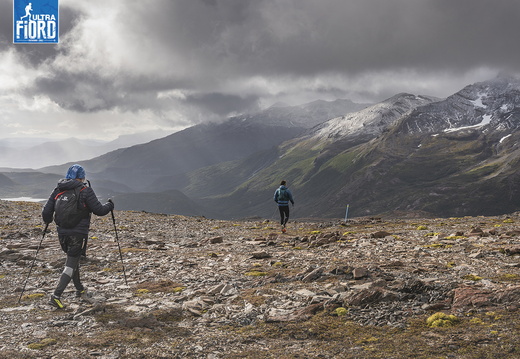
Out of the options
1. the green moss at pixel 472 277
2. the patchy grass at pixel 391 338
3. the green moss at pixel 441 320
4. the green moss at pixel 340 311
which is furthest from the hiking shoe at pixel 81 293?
the green moss at pixel 472 277

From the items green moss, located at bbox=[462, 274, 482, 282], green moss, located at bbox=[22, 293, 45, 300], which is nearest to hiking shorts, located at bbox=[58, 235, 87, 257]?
green moss, located at bbox=[22, 293, 45, 300]

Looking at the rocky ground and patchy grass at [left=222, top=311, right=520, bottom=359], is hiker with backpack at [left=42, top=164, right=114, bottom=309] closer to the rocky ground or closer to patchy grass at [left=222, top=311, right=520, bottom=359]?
the rocky ground

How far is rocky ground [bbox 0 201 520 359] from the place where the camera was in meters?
8.48

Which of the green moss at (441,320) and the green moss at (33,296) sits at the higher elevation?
the green moss at (441,320)

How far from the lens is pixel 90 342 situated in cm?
912

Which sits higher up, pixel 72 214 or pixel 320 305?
pixel 72 214

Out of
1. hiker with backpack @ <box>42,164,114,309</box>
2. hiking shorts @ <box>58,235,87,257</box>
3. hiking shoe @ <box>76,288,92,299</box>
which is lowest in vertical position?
hiking shoe @ <box>76,288,92,299</box>

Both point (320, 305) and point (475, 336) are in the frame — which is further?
point (320, 305)

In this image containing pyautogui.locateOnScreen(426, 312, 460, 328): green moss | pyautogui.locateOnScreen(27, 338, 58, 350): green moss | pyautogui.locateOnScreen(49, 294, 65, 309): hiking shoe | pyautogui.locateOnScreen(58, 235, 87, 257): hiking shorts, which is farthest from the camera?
pyautogui.locateOnScreen(58, 235, 87, 257): hiking shorts

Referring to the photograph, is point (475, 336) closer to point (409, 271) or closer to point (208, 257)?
point (409, 271)

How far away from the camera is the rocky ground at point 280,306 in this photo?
27.8 feet

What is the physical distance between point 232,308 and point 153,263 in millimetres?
9288

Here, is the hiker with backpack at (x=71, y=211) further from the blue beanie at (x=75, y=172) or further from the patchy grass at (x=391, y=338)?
the patchy grass at (x=391, y=338)

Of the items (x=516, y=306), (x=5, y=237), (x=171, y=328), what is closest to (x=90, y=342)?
(x=171, y=328)
